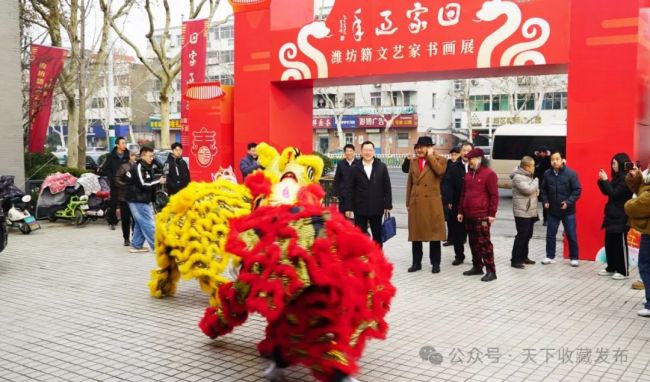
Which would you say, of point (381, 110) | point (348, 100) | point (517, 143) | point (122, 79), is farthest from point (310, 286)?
point (381, 110)

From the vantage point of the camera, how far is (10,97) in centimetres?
1259

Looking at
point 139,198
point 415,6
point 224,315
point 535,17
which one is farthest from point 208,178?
point 224,315

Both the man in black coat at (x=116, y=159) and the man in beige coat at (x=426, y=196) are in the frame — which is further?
the man in black coat at (x=116, y=159)

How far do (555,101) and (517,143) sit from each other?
74.5 feet

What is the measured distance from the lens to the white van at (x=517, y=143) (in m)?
18.2

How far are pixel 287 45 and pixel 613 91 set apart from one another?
5467mm

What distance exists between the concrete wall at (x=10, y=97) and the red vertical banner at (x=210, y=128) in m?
3.56

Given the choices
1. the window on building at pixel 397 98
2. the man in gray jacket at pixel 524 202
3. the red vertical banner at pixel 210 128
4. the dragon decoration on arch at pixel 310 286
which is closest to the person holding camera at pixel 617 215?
the man in gray jacket at pixel 524 202

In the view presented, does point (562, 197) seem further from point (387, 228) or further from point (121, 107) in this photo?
point (121, 107)

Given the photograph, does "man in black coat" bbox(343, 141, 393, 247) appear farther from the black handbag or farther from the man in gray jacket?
the man in gray jacket

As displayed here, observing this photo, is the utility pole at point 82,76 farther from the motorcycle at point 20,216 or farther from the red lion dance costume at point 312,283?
the red lion dance costume at point 312,283

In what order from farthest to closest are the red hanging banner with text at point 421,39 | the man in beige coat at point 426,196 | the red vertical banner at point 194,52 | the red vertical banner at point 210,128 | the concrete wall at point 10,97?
1. the red vertical banner at point 194,52
2. the concrete wall at point 10,97
3. the red vertical banner at point 210,128
4. the red hanging banner with text at point 421,39
5. the man in beige coat at point 426,196

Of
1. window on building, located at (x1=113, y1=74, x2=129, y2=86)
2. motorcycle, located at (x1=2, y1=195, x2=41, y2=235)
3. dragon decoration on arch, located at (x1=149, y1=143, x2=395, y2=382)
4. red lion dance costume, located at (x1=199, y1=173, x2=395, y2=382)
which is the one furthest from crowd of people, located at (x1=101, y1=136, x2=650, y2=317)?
window on building, located at (x1=113, y1=74, x2=129, y2=86)

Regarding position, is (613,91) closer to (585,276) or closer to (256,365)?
(585,276)
